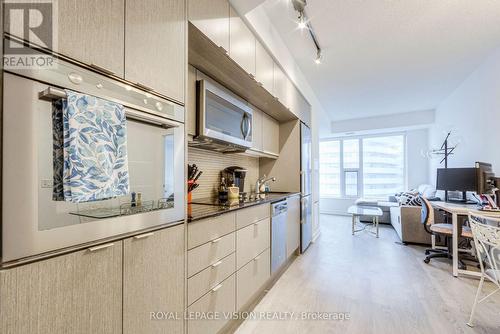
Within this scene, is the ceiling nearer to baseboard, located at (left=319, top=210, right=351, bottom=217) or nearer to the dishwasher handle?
the dishwasher handle

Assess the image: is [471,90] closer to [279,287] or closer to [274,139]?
[274,139]

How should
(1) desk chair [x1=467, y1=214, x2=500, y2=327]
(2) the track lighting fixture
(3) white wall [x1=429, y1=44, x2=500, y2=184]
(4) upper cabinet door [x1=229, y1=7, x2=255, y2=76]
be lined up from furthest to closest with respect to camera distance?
(3) white wall [x1=429, y1=44, x2=500, y2=184] < (2) the track lighting fixture < (4) upper cabinet door [x1=229, y1=7, x2=255, y2=76] < (1) desk chair [x1=467, y1=214, x2=500, y2=327]

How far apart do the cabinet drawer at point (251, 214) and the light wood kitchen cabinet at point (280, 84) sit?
1.28 m

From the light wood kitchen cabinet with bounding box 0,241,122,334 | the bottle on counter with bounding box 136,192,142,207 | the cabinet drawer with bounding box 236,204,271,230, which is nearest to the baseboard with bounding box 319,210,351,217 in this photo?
the cabinet drawer with bounding box 236,204,271,230

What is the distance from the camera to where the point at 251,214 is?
6.48ft

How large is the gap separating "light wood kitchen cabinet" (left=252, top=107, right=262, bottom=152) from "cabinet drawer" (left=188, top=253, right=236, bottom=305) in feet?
4.74

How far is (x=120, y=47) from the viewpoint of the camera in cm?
96

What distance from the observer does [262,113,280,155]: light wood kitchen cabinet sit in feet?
10.1

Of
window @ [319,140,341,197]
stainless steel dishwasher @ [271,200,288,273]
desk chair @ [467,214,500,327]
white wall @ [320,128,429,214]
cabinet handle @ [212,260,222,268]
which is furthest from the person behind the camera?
window @ [319,140,341,197]

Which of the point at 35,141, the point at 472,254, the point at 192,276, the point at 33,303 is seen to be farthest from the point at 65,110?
the point at 472,254

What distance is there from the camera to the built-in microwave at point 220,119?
5.89ft

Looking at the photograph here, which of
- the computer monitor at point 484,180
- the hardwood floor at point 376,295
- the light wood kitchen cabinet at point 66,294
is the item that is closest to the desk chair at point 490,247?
the hardwood floor at point 376,295

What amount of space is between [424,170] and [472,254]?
3.82 meters

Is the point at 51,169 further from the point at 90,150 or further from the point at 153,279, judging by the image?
the point at 153,279
